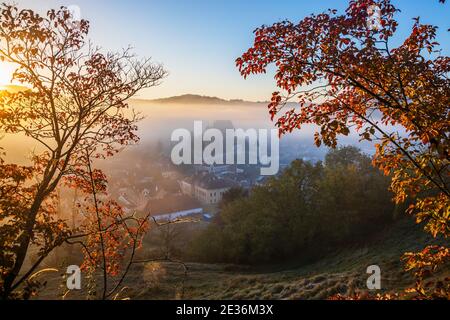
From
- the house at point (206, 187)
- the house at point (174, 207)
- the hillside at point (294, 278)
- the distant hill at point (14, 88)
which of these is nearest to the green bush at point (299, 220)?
the hillside at point (294, 278)

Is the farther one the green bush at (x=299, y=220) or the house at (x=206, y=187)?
the house at (x=206, y=187)

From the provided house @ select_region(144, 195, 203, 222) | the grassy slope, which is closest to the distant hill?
the grassy slope

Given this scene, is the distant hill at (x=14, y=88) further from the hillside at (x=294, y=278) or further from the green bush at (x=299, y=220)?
the green bush at (x=299, y=220)

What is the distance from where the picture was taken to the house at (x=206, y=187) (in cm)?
7456

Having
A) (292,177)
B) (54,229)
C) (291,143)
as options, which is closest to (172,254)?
(292,177)

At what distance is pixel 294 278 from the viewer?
20.0 metres

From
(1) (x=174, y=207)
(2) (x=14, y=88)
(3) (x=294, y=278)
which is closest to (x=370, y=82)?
(2) (x=14, y=88)

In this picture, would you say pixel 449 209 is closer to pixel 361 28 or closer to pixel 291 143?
pixel 361 28

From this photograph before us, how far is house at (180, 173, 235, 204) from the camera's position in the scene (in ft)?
245

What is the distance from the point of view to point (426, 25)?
4992 millimetres

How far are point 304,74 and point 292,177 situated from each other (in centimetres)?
2938

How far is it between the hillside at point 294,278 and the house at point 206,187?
46627 mm
